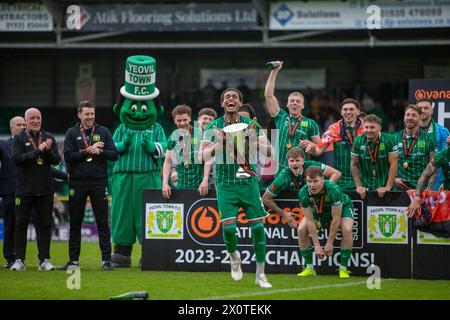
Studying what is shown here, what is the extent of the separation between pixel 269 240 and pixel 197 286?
1994 millimetres

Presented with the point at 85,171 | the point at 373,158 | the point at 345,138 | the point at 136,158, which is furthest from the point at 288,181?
the point at 85,171

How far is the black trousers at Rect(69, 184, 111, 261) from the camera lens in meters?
12.7

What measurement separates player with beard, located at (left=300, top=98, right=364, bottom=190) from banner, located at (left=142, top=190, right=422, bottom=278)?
100 cm

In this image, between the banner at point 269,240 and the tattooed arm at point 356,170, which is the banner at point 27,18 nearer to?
the banner at point 269,240

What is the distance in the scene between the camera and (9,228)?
13516 millimetres

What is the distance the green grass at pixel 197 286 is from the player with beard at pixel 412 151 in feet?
6.20

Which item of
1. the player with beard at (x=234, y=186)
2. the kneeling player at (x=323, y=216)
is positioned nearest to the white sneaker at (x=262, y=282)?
the player with beard at (x=234, y=186)

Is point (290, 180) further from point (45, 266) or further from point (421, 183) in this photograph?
point (45, 266)

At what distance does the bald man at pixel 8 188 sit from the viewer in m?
13.4

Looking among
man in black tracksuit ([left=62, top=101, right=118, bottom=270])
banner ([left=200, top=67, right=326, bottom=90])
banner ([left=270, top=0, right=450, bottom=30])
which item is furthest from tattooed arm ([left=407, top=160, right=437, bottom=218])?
banner ([left=200, top=67, right=326, bottom=90])

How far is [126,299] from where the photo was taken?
28.3 ft

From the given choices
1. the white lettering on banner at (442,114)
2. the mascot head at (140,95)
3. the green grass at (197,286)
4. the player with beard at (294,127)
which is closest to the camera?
the mascot head at (140,95)

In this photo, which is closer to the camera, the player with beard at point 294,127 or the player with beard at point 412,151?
the player with beard at point 412,151

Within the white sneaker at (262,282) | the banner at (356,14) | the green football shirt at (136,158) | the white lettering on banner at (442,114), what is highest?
the banner at (356,14)
